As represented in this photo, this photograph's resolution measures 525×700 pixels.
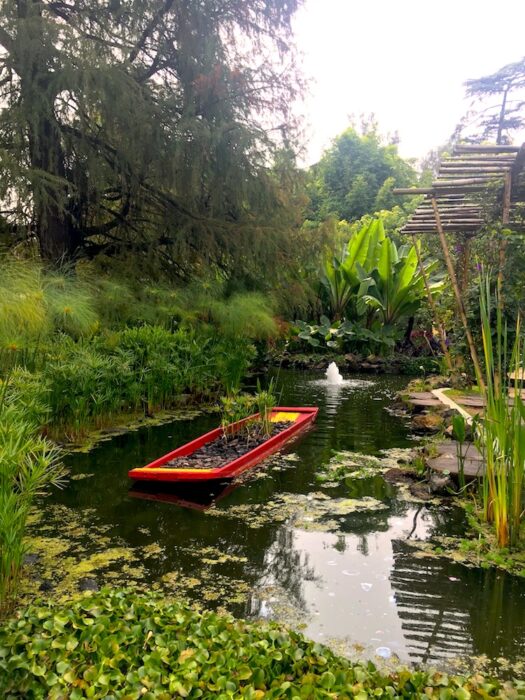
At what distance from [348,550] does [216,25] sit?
7.89 metres

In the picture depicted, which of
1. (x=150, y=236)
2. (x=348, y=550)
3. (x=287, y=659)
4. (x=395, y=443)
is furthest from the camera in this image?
(x=150, y=236)

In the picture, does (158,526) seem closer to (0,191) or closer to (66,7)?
(0,191)

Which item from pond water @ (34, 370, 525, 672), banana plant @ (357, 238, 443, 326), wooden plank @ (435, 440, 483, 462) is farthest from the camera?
banana plant @ (357, 238, 443, 326)

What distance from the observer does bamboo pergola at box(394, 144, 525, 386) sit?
559 centimetres

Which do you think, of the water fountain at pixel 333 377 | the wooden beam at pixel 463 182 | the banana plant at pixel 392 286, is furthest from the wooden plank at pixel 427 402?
the banana plant at pixel 392 286

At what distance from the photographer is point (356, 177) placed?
84.7 feet

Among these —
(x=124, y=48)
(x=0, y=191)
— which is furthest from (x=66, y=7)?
(x=0, y=191)

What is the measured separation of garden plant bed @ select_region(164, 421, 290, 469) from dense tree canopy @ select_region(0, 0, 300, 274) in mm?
3576

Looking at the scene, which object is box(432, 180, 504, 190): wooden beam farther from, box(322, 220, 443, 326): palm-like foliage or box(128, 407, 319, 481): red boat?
box(322, 220, 443, 326): palm-like foliage

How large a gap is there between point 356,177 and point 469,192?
2017 centimetres

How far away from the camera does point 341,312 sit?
548 inches

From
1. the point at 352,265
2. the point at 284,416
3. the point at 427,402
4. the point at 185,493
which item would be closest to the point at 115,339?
the point at 284,416

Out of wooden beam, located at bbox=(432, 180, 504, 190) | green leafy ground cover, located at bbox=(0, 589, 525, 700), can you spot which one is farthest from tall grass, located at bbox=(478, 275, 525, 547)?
wooden beam, located at bbox=(432, 180, 504, 190)

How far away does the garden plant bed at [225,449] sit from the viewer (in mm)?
4531
